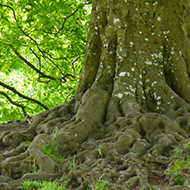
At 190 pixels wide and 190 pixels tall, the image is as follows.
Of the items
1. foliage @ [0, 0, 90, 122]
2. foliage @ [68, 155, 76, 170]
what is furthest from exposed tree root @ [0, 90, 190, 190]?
foliage @ [0, 0, 90, 122]

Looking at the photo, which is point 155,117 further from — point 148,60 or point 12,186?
point 12,186

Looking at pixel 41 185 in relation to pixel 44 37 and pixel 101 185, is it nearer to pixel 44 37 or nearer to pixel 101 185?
pixel 101 185

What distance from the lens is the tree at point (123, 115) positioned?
317cm

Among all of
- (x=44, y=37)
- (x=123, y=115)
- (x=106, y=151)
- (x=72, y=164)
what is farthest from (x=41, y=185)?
(x=44, y=37)

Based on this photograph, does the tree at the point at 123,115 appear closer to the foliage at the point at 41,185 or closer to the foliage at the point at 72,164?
the foliage at the point at 72,164

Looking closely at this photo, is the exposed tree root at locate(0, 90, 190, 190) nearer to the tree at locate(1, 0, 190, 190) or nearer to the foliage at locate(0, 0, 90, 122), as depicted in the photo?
the tree at locate(1, 0, 190, 190)

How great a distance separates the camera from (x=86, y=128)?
418cm

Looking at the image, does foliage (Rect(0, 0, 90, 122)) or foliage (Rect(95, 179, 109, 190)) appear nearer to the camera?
foliage (Rect(95, 179, 109, 190))

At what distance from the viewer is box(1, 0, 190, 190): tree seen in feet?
10.4

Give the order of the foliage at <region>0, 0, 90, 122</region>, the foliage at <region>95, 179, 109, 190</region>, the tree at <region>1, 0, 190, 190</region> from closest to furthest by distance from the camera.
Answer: the foliage at <region>95, 179, 109, 190</region>, the tree at <region>1, 0, 190, 190</region>, the foliage at <region>0, 0, 90, 122</region>

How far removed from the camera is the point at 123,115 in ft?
14.9

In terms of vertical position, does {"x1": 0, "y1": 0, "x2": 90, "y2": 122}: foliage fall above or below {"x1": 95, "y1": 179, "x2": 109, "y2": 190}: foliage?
above

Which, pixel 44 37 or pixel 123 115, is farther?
pixel 44 37

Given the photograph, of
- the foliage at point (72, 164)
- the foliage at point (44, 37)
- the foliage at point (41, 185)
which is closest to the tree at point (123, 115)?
the foliage at point (72, 164)
